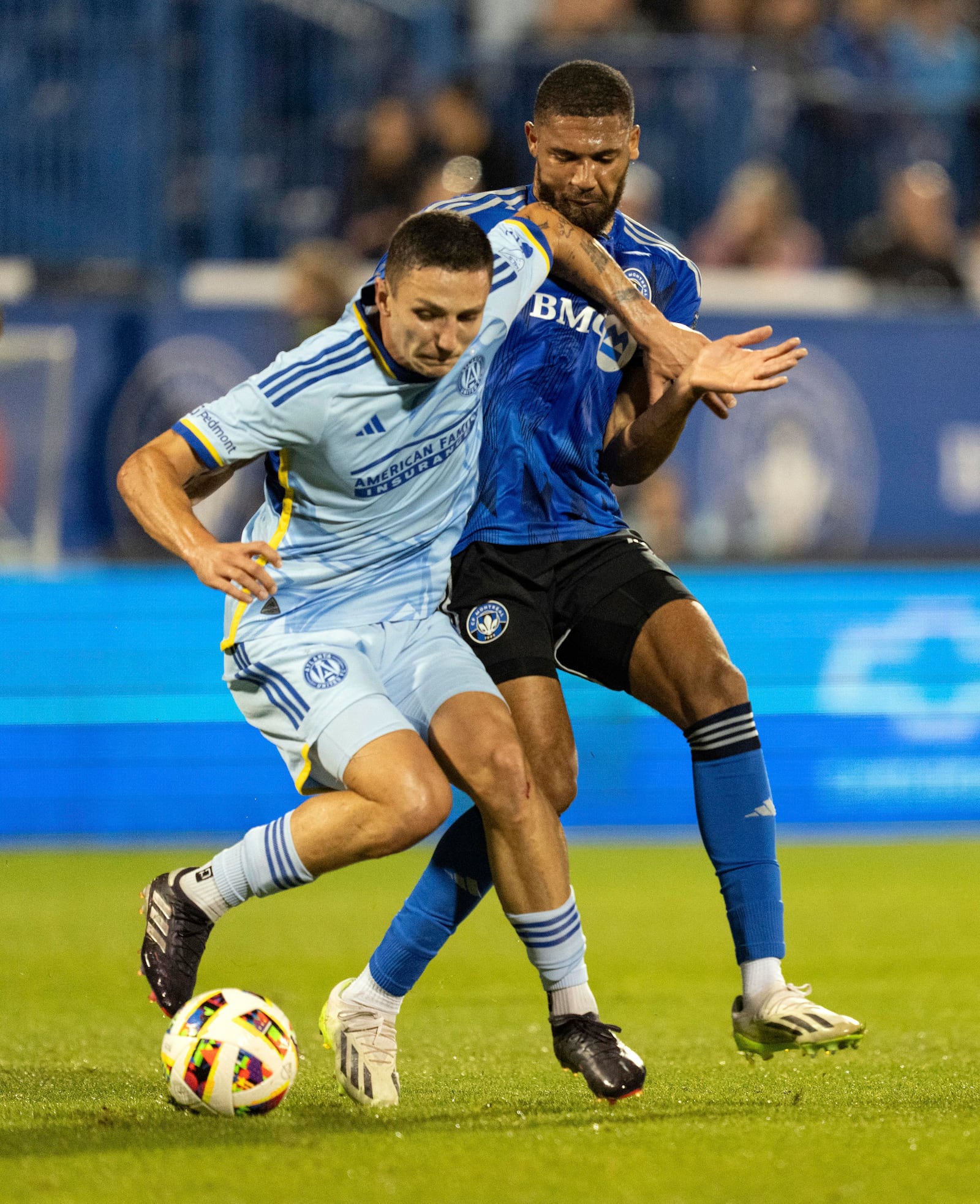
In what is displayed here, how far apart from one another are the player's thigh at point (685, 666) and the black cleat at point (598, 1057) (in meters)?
0.84

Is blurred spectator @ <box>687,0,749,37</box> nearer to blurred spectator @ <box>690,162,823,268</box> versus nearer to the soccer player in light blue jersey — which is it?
blurred spectator @ <box>690,162,823,268</box>

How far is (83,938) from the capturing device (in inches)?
294

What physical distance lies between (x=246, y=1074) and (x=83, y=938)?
3.42 meters

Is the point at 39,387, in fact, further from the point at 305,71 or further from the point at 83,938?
the point at 83,938

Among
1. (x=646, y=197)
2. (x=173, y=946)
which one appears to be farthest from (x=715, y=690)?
(x=646, y=197)

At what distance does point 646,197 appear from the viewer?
456 inches

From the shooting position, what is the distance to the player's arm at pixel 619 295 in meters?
4.88

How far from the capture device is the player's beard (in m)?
4.97

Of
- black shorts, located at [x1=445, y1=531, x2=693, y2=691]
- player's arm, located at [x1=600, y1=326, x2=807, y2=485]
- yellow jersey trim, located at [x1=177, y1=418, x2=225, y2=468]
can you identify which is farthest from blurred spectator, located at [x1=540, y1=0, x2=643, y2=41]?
yellow jersey trim, located at [x1=177, y1=418, x2=225, y2=468]

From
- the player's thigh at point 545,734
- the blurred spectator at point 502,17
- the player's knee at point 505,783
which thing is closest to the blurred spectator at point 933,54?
the blurred spectator at point 502,17

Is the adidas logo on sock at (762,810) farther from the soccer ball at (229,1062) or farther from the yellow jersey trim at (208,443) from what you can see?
the yellow jersey trim at (208,443)

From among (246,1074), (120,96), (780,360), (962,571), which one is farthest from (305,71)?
(246,1074)

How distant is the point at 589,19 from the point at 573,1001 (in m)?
9.48

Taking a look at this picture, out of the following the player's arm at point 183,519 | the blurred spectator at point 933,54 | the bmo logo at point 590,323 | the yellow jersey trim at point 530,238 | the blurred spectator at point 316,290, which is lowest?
the blurred spectator at point 316,290
